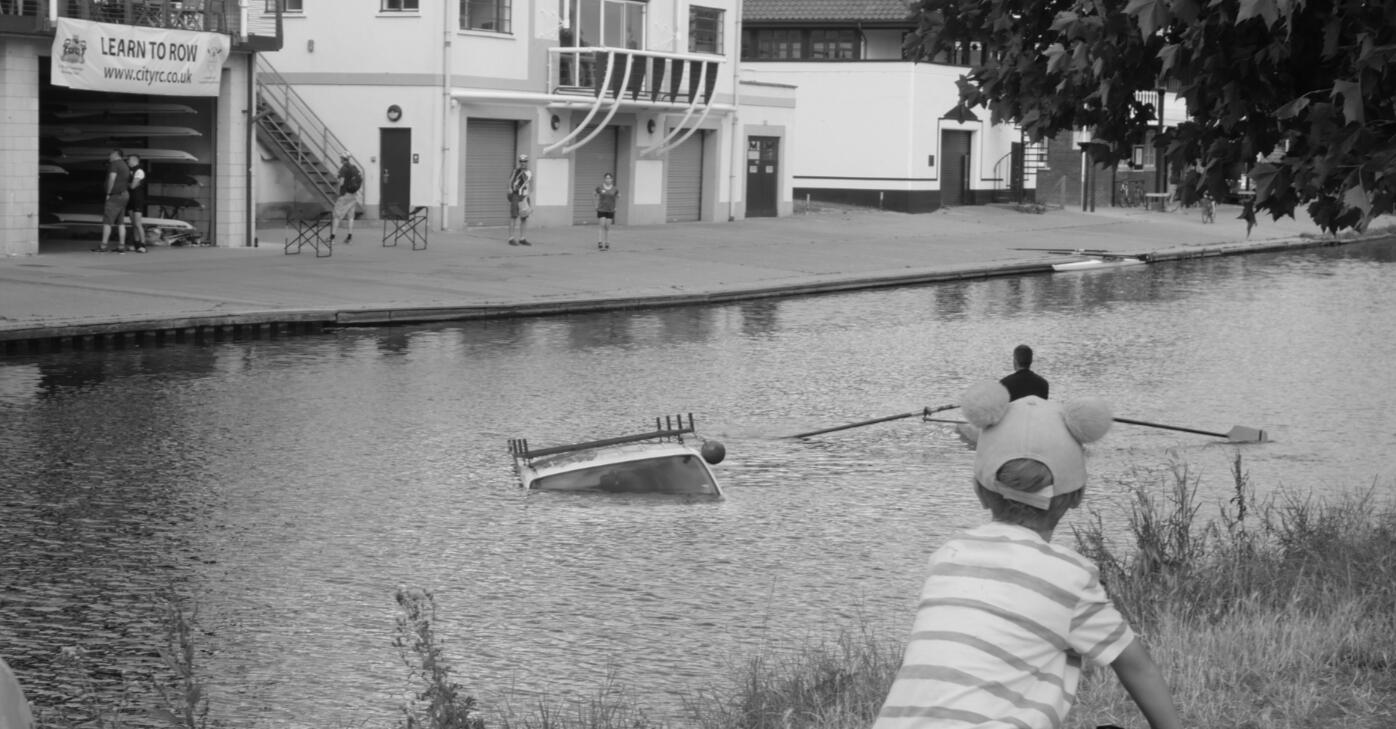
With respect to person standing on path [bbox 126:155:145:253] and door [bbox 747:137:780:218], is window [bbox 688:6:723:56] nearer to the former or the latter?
door [bbox 747:137:780:218]

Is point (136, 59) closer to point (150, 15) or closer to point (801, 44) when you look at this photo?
point (150, 15)

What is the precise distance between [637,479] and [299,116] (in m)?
27.9

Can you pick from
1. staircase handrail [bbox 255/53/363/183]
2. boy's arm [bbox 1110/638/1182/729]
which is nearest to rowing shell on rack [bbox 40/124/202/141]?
staircase handrail [bbox 255/53/363/183]

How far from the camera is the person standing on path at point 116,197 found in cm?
2991

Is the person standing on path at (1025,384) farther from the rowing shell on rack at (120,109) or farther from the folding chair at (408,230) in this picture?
the rowing shell on rack at (120,109)

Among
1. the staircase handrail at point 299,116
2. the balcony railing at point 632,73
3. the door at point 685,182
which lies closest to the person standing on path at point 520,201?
the staircase handrail at point 299,116

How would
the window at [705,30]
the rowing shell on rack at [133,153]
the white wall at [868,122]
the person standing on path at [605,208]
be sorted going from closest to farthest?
the rowing shell on rack at [133,153]
the person standing on path at [605,208]
the window at [705,30]
the white wall at [868,122]

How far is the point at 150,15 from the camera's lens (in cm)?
3106

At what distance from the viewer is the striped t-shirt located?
404 cm

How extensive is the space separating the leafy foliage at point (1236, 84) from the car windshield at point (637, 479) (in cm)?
325

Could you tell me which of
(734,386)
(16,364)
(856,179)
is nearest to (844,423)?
(734,386)

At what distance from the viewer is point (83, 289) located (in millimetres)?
24031

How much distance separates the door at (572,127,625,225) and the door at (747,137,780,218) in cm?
547

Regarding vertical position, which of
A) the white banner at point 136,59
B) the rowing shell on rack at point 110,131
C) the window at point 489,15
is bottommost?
the rowing shell on rack at point 110,131
